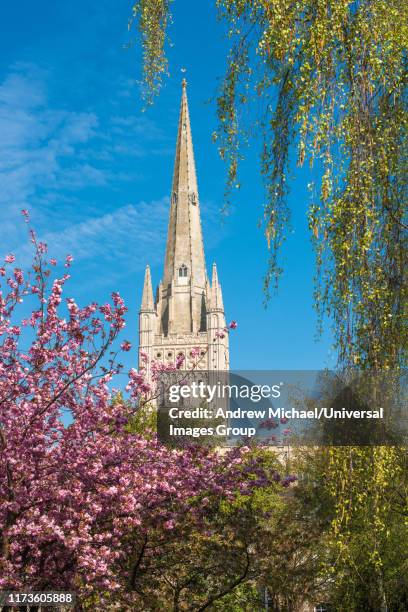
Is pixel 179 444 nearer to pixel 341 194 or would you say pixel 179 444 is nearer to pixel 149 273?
pixel 341 194

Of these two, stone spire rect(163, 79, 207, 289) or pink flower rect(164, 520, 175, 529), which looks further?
stone spire rect(163, 79, 207, 289)

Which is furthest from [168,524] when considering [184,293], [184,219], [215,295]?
[184,219]

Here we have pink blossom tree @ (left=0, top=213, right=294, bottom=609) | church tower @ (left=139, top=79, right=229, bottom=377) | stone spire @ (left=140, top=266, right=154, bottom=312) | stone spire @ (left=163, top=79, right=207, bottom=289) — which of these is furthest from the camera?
stone spire @ (left=163, top=79, right=207, bottom=289)

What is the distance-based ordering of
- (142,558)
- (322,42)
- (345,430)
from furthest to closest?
1. (142,558)
2. (345,430)
3. (322,42)

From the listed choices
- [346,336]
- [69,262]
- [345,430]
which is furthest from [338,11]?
Answer: [69,262]

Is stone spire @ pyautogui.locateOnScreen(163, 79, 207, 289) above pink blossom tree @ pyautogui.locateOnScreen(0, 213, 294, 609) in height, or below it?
above

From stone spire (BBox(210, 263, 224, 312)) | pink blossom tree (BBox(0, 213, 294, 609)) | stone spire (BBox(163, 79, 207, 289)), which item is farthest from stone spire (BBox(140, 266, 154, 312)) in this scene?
pink blossom tree (BBox(0, 213, 294, 609))

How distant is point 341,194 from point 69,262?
6.27m

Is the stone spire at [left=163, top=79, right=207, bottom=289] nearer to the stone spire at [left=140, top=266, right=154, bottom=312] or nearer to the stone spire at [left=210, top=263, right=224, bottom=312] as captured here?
the stone spire at [left=140, top=266, right=154, bottom=312]

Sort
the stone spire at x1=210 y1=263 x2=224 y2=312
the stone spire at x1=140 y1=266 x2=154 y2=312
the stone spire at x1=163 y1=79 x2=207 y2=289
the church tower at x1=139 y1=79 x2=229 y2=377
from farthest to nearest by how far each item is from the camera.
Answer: the stone spire at x1=163 y1=79 x2=207 y2=289 < the stone spire at x1=140 y1=266 x2=154 y2=312 < the stone spire at x1=210 y1=263 x2=224 y2=312 < the church tower at x1=139 y1=79 x2=229 y2=377

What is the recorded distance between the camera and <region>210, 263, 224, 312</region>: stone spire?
11012cm

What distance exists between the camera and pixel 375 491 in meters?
7.69

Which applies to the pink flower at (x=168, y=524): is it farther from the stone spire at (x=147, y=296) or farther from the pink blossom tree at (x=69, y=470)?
the stone spire at (x=147, y=296)

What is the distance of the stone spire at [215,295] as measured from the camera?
361 feet
